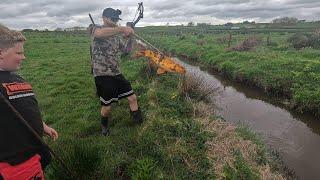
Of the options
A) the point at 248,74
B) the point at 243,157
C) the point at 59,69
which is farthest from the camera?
the point at 59,69

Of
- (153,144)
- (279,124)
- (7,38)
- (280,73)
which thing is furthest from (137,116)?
(280,73)

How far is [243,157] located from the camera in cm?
679

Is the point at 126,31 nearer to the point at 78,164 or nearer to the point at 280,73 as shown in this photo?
the point at 78,164

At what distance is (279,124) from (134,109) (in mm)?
4965

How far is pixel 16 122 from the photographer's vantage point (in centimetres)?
316

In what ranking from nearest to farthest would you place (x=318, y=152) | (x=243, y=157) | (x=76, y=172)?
(x=76, y=172), (x=243, y=157), (x=318, y=152)

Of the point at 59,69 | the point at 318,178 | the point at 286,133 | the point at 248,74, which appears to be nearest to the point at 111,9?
the point at 318,178

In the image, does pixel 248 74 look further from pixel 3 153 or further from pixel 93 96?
pixel 3 153

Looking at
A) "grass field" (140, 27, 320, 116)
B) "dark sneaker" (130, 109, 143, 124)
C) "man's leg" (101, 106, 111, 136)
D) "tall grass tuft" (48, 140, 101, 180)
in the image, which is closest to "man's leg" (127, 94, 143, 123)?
"dark sneaker" (130, 109, 143, 124)

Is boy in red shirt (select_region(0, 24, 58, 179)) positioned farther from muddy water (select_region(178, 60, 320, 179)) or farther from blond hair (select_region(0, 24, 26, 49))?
muddy water (select_region(178, 60, 320, 179))

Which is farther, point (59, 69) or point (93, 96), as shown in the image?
point (59, 69)

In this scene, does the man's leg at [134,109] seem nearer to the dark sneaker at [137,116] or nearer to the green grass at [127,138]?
the dark sneaker at [137,116]

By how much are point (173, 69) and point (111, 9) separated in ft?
12.7

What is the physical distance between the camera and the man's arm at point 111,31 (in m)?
6.78
